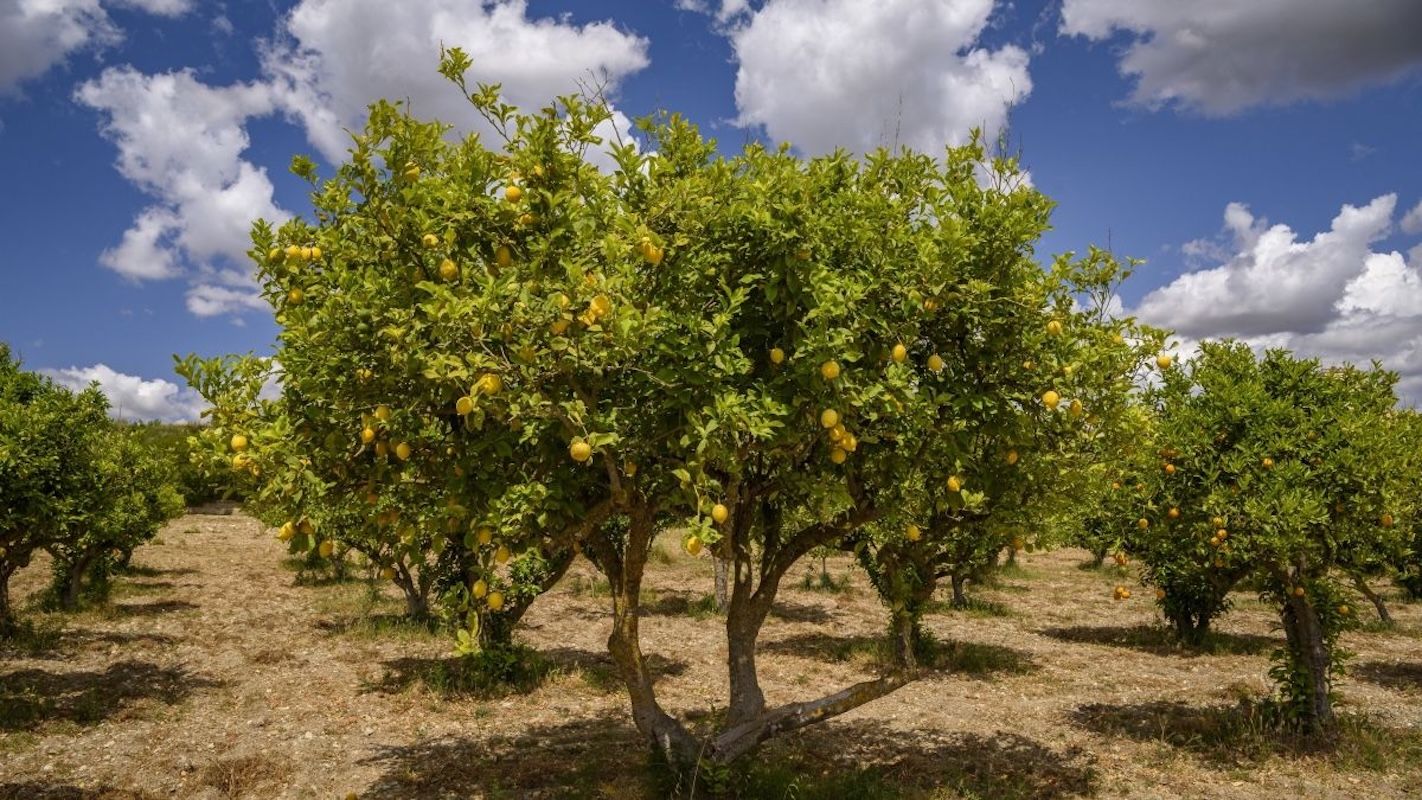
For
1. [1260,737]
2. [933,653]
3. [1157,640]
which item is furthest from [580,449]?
[1157,640]

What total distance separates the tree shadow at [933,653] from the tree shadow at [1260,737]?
357 cm

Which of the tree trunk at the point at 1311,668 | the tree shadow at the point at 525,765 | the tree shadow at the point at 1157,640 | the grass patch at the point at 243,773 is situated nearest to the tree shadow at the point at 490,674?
the tree shadow at the point at 525,765

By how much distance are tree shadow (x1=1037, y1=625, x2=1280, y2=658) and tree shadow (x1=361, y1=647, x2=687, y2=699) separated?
966 centimetres

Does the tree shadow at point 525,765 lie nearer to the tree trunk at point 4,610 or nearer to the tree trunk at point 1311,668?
the tree trunk at point 1311,668

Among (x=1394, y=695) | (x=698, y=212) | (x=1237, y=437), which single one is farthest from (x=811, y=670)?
(x=698, y=212)

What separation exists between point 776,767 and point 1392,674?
12869 mm

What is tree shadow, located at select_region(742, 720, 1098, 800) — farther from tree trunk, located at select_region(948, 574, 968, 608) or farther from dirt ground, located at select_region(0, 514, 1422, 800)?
tree trunk, located at select_region(948, 574, 968, 608)

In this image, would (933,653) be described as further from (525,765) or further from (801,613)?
(525,765)

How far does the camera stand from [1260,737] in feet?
33.5

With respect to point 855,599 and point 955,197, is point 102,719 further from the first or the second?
point 855,599

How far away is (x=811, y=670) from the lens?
50.8 ft

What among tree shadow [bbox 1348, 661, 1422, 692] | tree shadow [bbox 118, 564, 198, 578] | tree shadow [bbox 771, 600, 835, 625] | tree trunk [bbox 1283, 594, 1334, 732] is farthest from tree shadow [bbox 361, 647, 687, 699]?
tree shadow [bbox 118, 564, 198, 578]

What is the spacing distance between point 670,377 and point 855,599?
2037 cm

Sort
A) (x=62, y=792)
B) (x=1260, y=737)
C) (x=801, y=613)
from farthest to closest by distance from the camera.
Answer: (x=801, y=613), (x=1260, y=737), (x=62, y=792)
